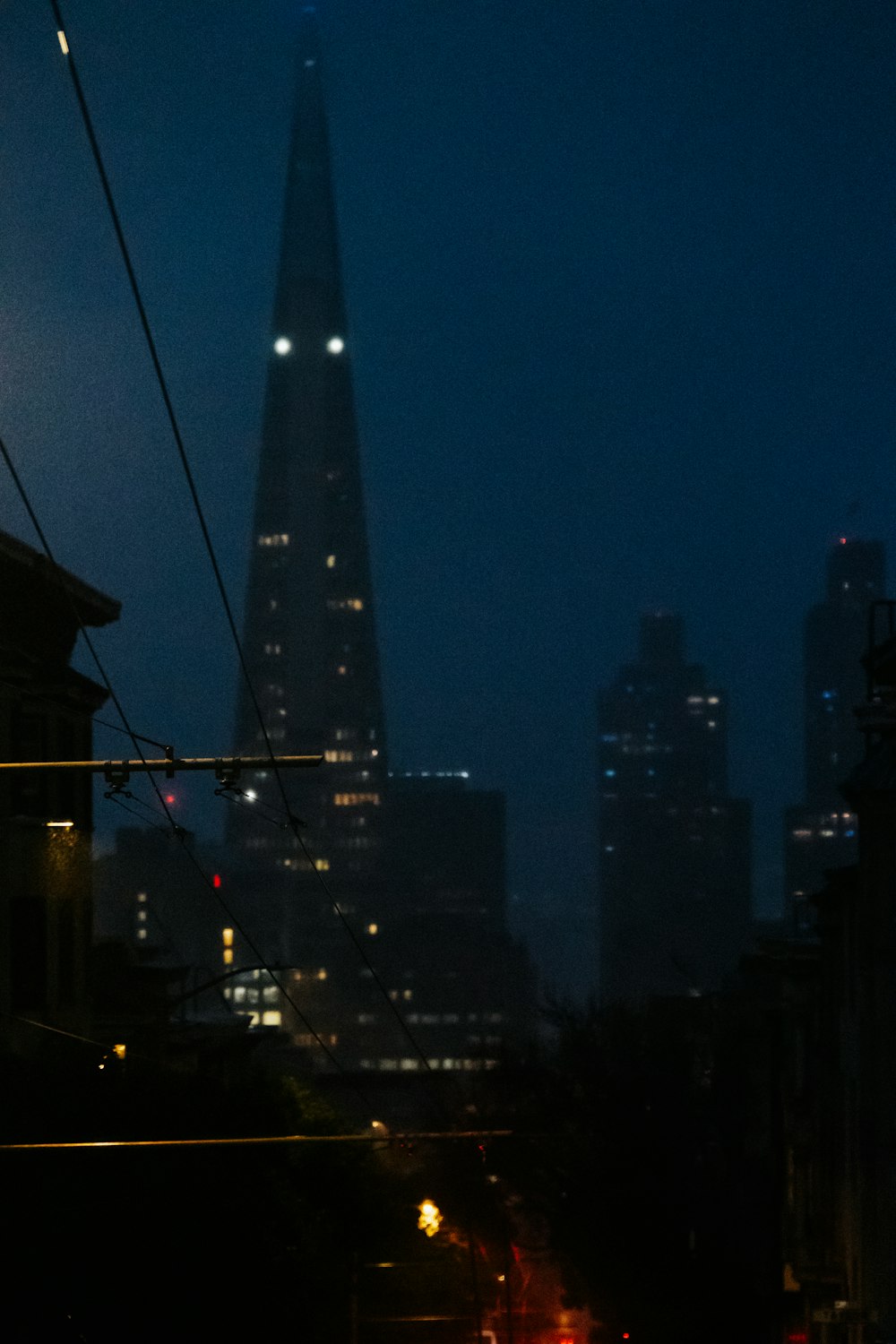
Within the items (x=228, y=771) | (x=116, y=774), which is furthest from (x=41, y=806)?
(x=228, y=771)

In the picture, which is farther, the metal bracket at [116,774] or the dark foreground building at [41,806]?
the dark foreground building at [41,806]

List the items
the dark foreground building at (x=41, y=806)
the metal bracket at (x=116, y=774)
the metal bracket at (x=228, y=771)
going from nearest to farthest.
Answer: the metal bracket at (x=116, y=774)
the metal bracket at (x=228, y=771)
the dark foreground building at (x=41, y=806)

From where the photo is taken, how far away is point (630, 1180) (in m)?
47.2

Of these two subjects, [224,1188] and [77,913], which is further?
[77,913]

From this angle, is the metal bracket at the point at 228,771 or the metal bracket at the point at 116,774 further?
the metal bracket at the point at 228,771

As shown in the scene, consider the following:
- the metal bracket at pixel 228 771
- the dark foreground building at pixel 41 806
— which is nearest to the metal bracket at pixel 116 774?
the metal bracket at pixel 228 771

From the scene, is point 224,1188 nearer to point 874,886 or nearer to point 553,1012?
point 874,886

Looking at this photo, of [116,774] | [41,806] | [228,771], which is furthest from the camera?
[41,806]

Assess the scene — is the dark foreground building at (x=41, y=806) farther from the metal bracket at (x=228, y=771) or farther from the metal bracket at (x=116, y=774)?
the metal bracket at (x=228, y=771)

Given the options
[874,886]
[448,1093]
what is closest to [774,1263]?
[874,886]

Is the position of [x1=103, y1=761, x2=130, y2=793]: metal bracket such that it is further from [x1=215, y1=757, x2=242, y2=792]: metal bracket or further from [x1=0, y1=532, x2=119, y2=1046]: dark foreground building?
[x1=0, y1=532, x2=119, y2=1046]: dark foreground building

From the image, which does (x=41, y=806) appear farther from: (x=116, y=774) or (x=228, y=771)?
(x=228, y=771)

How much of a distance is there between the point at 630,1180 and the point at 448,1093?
66.7 m

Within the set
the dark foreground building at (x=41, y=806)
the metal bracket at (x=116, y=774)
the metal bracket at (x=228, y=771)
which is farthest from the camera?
the dark foreground building at (x=41, y=806)
